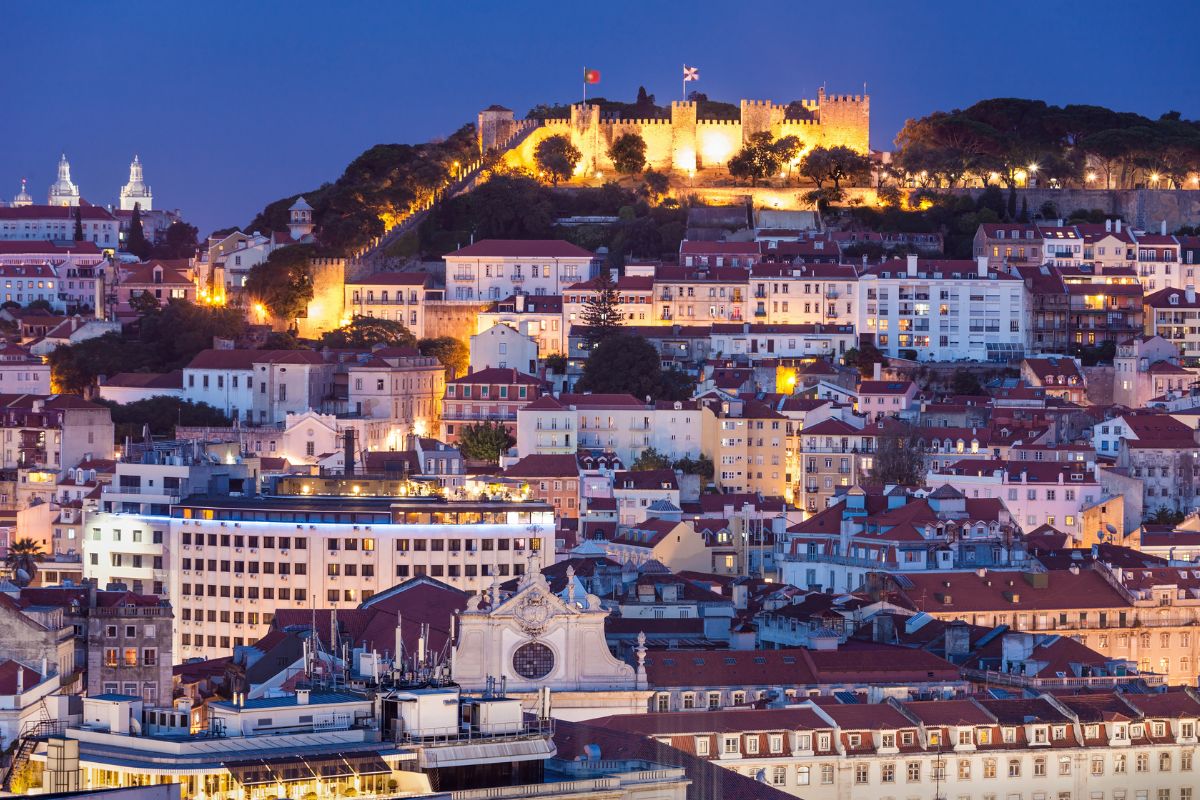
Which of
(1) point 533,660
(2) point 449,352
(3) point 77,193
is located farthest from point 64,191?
(1) point 533,660

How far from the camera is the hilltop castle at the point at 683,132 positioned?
10625 cm

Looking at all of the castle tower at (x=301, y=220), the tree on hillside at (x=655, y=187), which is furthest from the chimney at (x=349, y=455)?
the tree on hillside at (x=655, y=187)

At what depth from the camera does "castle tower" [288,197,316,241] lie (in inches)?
3937

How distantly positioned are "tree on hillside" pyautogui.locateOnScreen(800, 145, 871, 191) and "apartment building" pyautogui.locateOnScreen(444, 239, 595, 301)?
12072mm

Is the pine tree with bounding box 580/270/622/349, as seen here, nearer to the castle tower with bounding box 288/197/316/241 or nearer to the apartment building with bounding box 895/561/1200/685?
the castle tower with bounding box 288/197/316/241

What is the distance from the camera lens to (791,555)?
64.9 metres

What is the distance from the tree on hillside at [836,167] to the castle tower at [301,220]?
1675cm

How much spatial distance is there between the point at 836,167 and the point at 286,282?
20133mm

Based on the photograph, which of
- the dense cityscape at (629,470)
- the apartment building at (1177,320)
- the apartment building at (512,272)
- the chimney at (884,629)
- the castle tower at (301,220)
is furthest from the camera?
the castle tower at (301,220)

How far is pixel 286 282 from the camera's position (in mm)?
93312

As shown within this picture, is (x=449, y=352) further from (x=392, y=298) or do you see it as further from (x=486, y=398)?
(x=486, y=398)

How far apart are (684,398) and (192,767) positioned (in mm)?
55268

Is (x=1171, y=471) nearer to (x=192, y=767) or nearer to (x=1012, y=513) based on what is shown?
(x=1012, y=513)

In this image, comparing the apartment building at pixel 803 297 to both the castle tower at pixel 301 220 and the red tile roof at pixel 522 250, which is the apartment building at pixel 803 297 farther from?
the castle tower at pixel 301 220
